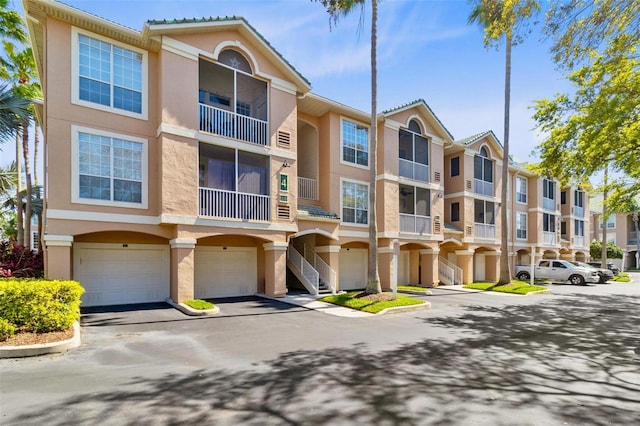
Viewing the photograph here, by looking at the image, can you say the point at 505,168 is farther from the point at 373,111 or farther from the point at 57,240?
the point at 57,240

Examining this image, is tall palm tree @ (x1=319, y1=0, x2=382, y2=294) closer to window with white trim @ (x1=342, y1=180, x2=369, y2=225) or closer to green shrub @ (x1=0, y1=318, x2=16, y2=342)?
window with white trim @ (x1=342, y1=180, x2=369, y2=225)

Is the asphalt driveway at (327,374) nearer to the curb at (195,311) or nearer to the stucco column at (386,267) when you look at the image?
the curb at (195,311)

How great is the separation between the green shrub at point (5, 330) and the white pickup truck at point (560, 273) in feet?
97.2

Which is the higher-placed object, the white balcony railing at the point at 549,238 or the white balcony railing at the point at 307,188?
the white balcony railing at the point at 307,188

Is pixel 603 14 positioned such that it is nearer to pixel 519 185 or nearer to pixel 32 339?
pixel 32 339

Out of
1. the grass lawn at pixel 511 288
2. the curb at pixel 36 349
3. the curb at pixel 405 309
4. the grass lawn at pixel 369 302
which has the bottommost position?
the grass lawn at pixel 511 288

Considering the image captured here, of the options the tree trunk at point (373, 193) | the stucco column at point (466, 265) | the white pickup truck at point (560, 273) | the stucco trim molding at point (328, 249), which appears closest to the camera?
the tree trunk at point (373, 193)

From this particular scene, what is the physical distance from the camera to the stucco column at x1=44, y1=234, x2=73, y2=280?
10.8 metres

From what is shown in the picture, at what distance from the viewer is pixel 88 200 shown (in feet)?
38.0

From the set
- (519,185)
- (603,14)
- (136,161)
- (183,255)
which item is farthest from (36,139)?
(519,185)

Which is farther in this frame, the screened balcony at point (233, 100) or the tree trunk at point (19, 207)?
the tree trunk at point (19, 207)

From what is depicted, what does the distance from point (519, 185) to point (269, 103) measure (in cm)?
2346

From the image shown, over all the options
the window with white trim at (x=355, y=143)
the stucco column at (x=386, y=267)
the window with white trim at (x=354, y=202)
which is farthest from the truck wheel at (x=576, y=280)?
the window with white trim at (x=355, y=143)

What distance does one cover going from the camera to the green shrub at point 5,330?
7191mm
